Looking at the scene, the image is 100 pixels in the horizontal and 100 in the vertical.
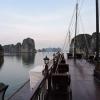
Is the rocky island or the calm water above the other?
the rocky island

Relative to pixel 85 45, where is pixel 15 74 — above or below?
below

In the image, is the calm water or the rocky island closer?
the rocky island

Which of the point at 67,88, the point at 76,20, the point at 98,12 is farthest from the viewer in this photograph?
the point at 76,20

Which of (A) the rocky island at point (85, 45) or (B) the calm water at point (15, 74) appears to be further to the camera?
(B) the calm water at point (15, 74)

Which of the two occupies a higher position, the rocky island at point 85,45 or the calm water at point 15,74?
the rocky island at point 85,45

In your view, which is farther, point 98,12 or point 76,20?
point 76,20

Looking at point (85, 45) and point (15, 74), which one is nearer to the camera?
point (85, 45)

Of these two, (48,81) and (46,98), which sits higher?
(48,81)

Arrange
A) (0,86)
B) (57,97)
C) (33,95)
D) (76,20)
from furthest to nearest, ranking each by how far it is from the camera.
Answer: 1. (76,20)
2. (57,97)
3. (0,86)
4. (33,95)

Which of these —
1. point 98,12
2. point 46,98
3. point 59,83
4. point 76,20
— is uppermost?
point 76,20

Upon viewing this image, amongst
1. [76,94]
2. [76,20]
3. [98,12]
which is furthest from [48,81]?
[76,20]

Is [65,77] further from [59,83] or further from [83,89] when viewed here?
[83,89]

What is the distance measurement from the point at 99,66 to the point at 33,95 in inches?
233

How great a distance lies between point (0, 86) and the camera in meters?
3.89
